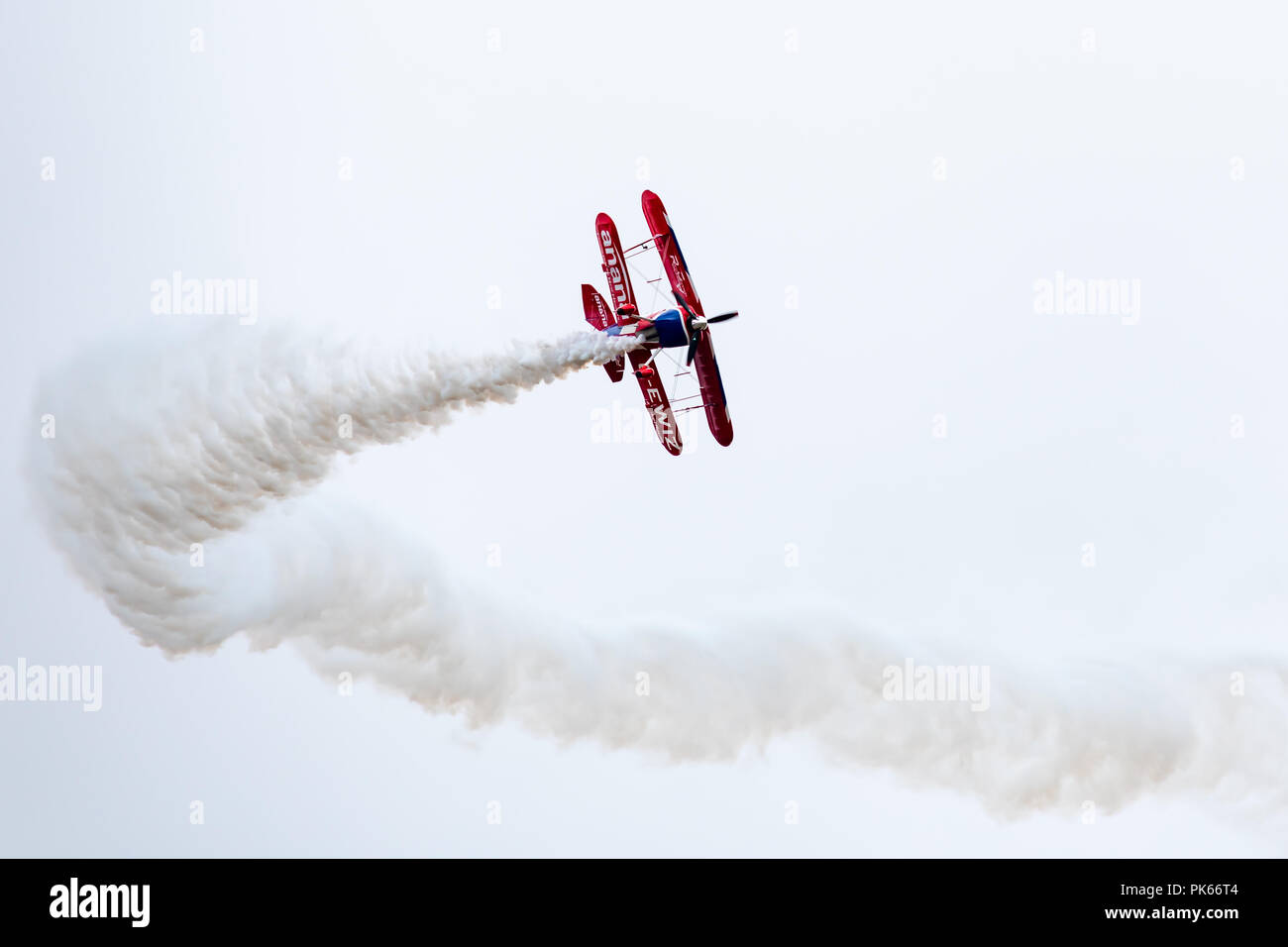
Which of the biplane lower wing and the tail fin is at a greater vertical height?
the tail fin

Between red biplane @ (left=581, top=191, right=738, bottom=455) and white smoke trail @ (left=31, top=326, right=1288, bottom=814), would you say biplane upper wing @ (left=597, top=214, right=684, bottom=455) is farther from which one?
white smoke trail @ (left=31, top=326, right=1288, bottom=814)

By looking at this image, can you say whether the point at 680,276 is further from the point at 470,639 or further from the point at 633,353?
the point at 470,639

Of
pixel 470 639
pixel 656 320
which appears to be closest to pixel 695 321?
pixel 656 320

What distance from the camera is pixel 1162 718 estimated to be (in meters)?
37.3

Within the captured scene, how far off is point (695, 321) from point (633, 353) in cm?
189

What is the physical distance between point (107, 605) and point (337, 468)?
596 centimetres

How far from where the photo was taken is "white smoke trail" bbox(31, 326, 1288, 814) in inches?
1339

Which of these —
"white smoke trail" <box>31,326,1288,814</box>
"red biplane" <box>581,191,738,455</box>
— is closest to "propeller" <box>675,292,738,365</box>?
"red biplane" <box>581,191,738,455</box>

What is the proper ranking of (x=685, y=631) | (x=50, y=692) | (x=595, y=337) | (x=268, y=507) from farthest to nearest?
1. (x=50, y=692)
2. (x=685, y=631)
3. (x=268, y=507)
4. (x=595, y=337)

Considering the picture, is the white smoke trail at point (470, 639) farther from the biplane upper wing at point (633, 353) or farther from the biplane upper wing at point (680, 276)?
the biplane upper wing at point (680, 276)

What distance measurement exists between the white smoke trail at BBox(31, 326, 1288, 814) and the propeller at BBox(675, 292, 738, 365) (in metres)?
5.71

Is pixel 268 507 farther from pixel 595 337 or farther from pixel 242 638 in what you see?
pixel 595 337

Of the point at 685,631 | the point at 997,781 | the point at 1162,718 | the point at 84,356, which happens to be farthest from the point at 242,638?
the point at 1162,718

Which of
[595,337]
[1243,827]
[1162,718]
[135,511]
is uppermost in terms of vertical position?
[595,337]
